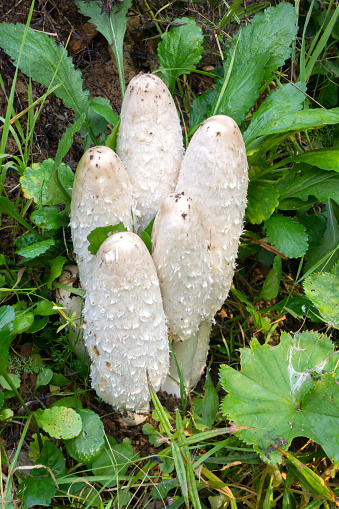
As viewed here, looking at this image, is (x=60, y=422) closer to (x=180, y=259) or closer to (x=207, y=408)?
(x=207, y=408)

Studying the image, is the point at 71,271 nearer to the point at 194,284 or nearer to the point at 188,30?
the point at 194,284

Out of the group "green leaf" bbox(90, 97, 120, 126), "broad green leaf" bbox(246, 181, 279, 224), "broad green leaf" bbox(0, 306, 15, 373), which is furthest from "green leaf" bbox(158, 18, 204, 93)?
"broad green leaf" bbox(0, 306, 15, 373)

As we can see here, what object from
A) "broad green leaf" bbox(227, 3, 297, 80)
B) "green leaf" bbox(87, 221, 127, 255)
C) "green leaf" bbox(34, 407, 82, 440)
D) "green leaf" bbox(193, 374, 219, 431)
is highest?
"broad green leaf" bbox(227, 3, 297, 80)

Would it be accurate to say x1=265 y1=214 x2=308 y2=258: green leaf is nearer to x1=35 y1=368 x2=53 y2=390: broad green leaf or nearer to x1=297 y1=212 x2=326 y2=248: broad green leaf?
x1=297 y1=212 x2=326 y2=248: broad green leaf

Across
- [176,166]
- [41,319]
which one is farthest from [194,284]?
[41,319]

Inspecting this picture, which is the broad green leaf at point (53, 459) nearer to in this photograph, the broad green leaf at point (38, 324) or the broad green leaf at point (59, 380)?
the broad green leaf at point (59, 380)

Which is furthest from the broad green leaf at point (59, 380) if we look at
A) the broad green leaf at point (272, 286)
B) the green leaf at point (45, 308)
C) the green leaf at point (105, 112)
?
the green leaf at point (105, 112)

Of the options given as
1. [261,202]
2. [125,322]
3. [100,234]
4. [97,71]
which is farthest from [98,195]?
[97,71]
